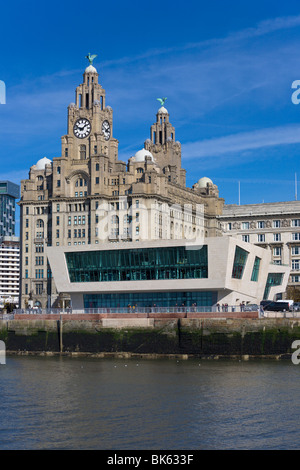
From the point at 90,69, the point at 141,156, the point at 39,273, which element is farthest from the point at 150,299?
the point at 90,69

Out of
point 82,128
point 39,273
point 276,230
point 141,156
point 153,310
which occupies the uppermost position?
point 82,128

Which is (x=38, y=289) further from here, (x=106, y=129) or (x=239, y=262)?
(x=239, y=262)

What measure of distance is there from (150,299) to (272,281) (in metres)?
31.1

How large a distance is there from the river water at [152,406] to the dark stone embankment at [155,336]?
4871 millimetres

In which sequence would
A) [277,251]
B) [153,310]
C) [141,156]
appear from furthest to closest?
[141,156] → [277,251] → [153,310]

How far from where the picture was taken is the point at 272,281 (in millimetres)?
121750

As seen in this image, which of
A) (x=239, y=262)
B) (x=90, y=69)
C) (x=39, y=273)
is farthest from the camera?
(x=90, y=69)

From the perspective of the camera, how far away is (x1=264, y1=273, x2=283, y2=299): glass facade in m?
119

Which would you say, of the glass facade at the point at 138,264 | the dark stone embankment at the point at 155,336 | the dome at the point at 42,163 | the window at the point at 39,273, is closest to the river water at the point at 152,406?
the dark stone embankment at the point at 155,336

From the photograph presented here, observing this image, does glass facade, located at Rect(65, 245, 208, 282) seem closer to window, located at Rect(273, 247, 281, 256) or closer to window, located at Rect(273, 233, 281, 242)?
window, located at Rect(273, 247, 281, 256)

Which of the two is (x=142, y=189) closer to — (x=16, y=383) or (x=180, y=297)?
(x=180, y=297)

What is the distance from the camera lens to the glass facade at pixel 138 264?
94312mm

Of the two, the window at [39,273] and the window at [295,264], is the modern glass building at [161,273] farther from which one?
the window at [39,273]

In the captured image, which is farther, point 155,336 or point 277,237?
point 277,237
